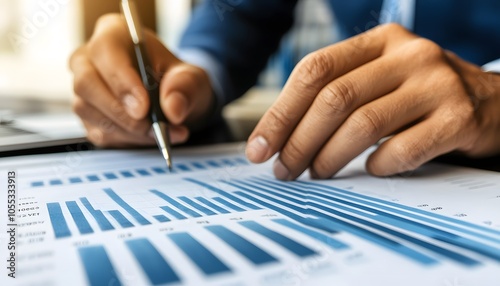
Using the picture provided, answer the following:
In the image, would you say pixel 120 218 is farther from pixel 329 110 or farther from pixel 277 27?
pixel 277 27

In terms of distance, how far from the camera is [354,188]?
358 millimetres

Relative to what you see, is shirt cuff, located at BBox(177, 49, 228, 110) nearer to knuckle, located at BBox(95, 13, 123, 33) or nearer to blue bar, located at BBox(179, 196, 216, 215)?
knuckle, located at BBox(95, 13, 123, 33)

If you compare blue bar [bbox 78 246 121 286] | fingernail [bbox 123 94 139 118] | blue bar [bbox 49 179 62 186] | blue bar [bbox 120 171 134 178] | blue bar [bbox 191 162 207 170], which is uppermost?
fingernail [bbox 123 94 139 118]

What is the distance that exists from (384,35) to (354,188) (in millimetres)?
170

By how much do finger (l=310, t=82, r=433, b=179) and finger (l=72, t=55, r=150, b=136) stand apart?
8.5 inches

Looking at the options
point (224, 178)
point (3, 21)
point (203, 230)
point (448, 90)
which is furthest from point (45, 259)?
point (3, 21)

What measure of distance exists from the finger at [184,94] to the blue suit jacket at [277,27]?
16 centimetres

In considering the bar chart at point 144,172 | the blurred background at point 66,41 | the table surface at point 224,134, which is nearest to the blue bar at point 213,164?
the bar chart at point 144,172

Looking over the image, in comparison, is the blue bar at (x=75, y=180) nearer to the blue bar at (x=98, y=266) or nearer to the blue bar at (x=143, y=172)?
the blue bar at (x=143, y=172)

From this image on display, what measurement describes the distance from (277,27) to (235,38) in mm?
176

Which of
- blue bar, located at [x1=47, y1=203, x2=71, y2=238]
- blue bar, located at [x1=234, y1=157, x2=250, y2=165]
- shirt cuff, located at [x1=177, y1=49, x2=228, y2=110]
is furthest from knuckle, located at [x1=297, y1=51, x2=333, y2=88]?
shirt cuff, located at [x1=177, y1=49, x2=228, y2=110]

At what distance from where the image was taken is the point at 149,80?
504 mm

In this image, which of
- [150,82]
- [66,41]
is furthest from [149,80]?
[66,41]

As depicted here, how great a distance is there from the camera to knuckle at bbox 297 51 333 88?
40 cm
